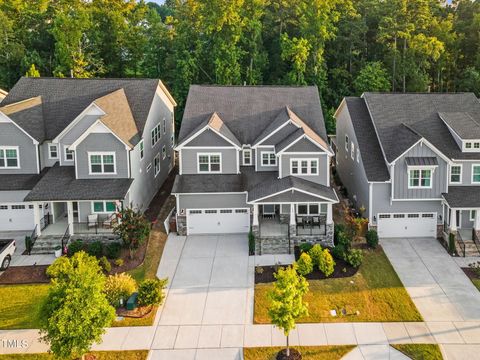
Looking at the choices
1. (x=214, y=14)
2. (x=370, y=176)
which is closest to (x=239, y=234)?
(x=370, y=176)

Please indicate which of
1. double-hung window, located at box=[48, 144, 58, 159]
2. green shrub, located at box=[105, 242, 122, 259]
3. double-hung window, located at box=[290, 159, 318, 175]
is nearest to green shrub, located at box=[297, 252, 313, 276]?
double-hung window, located at box=[290, 159, 318, 175]

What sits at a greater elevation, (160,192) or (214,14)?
(214,14)

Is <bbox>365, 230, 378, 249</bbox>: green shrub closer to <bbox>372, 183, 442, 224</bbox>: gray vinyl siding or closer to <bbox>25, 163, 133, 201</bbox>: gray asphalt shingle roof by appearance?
<bbox>372, 183, 442, 224</bbox>: gray vinyl siding

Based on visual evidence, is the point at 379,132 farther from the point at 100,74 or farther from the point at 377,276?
the point at 100,74

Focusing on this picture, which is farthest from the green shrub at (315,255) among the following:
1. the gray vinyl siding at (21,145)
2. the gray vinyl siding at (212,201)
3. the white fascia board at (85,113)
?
the gray vinyl siding at (21,145)

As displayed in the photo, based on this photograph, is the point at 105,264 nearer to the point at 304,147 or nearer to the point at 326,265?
the point at 326,265

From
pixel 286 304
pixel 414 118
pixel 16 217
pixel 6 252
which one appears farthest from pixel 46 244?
pixel 414 118

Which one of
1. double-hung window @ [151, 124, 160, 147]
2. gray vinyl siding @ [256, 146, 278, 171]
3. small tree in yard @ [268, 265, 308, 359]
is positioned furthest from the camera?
double-hung window @ [151, 124, 160, 147]
